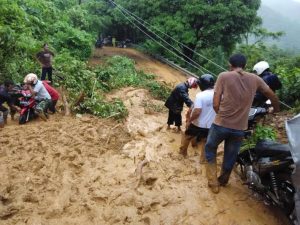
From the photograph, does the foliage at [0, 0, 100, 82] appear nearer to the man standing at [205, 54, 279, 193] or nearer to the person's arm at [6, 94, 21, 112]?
the person's arm at [6, 94, 21, 112]

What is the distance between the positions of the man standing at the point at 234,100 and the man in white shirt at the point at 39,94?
5.32m

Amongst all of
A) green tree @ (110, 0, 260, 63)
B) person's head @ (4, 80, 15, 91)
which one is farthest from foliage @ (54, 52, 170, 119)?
green tree @ (110, 0, 260, 63)

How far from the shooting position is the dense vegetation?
33.6ft

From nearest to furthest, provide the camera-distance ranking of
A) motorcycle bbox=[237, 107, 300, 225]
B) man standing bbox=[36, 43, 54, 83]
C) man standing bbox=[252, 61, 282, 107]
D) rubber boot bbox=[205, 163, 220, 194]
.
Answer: motorcycle bbox=[237, 107, 300, 225]
rubber boot bbox=[205, 163, 220, 194]
man standing bbox=[252, 61, 282, 107]
man standing bbox=[36, 43, 54, 83]

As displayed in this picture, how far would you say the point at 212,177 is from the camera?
5.22m

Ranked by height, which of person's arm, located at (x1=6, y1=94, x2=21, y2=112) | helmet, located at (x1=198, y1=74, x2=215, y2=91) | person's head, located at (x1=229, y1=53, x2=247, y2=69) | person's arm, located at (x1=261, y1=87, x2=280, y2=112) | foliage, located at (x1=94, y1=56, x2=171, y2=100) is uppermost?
person's head, located at (x1=229, y1=53, x2=247, y2=69)

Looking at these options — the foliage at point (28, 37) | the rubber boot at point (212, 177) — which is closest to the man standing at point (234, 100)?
the rubber boot at point (212, 177)

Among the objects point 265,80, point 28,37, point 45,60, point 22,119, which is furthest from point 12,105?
point 265,80

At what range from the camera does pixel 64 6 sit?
23.7m

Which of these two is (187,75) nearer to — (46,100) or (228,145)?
(46,100)

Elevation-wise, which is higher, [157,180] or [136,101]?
[157,180]

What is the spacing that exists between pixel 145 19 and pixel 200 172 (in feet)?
Result: 66.1

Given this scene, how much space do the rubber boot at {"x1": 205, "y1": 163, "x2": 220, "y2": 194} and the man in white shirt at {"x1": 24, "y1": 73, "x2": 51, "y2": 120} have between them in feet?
16.8

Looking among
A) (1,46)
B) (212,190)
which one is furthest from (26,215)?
(1,46)
